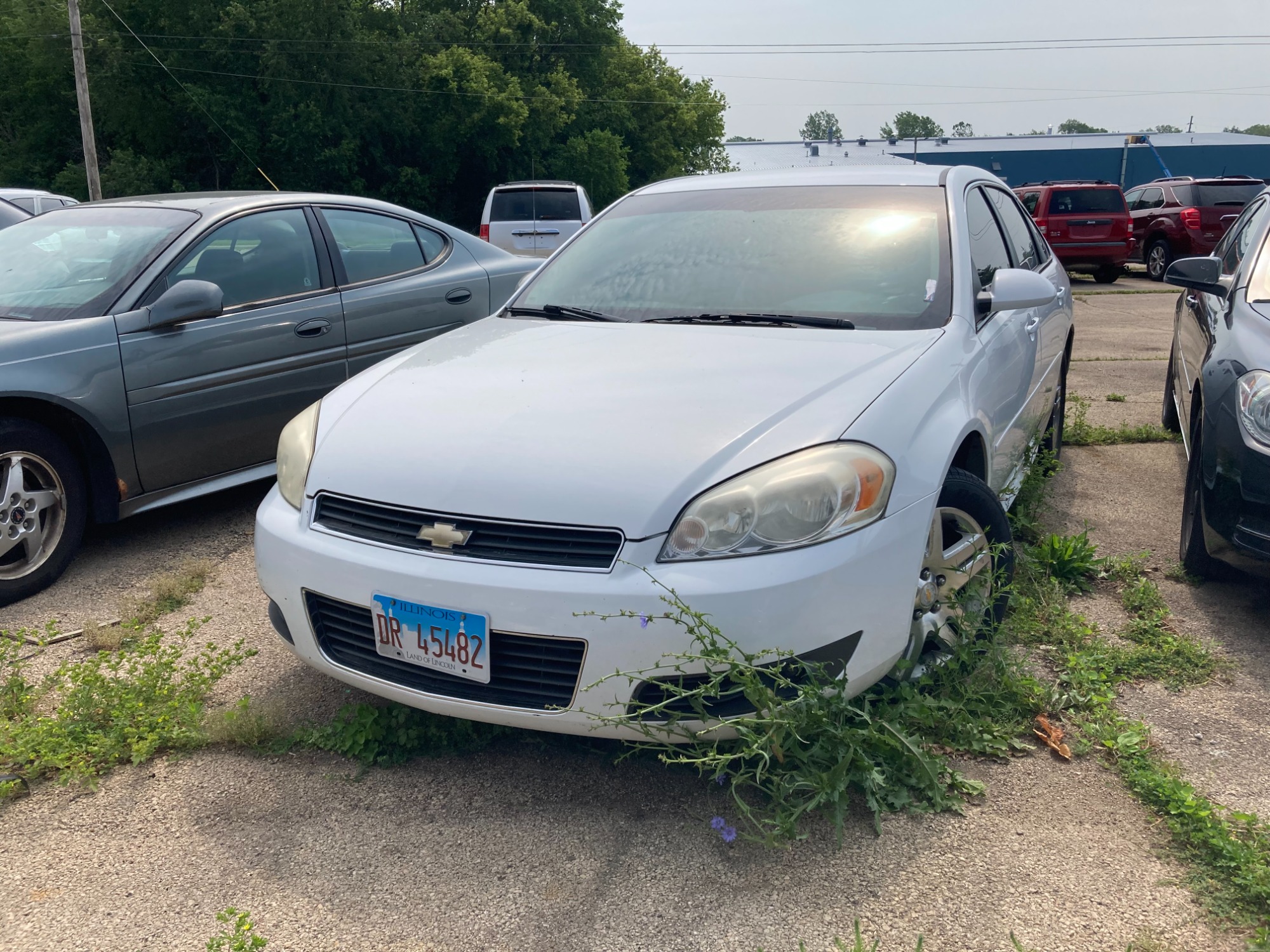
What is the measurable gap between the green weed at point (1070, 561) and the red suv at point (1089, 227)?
1479 centimetres

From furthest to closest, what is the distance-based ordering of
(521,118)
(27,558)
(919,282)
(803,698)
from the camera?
1. (521,118)
2. (27,558)
3. (919,282)
4. (803,698)

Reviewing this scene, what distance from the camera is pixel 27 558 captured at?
3.93 m

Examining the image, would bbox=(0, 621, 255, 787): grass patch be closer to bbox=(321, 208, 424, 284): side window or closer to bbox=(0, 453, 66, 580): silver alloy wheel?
bbox=(0, 453, 66, 580): silver alloy wheel

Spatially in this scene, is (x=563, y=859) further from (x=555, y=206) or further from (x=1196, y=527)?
(x=555, y=206)

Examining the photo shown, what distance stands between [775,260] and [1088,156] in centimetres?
6047

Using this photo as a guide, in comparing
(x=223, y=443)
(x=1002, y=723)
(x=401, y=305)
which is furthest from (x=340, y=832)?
(x=401, y=305)

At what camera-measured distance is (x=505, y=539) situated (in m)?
2.36

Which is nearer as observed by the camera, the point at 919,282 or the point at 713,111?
the point at 919,282

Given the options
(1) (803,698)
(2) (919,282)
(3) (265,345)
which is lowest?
(1) (803,698)

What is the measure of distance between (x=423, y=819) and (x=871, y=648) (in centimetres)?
116

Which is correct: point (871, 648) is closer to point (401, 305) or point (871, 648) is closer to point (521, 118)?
point (401, 305)

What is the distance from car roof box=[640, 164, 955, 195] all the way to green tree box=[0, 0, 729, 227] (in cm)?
3454

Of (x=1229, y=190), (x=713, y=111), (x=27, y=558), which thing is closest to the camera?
(x=27, y=558)

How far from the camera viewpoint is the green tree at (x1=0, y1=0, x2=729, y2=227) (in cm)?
3525
